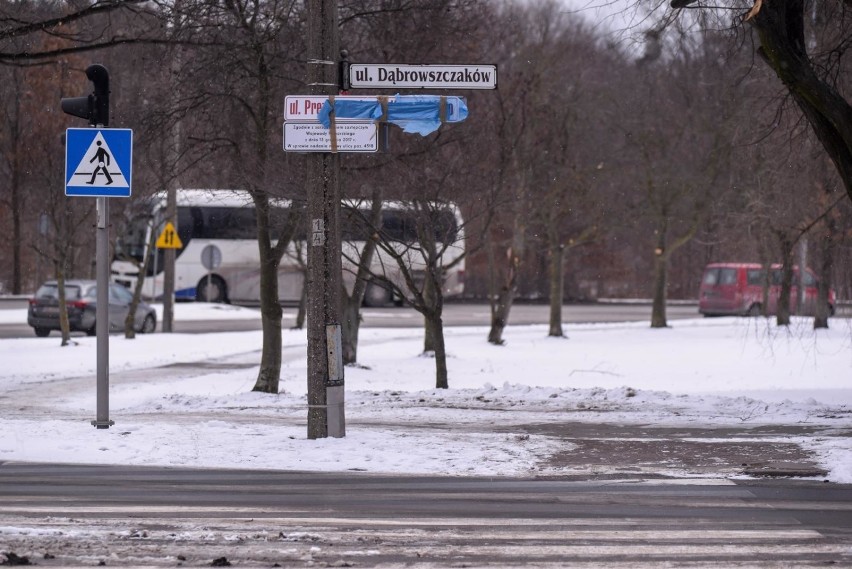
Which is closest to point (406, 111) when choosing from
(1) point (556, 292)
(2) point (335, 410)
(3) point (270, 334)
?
(2) point (335, 410)

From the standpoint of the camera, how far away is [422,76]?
1031cm

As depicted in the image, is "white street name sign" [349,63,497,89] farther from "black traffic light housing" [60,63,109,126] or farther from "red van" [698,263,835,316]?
"red van" [698,263,835,316]

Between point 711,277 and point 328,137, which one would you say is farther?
point 711,277

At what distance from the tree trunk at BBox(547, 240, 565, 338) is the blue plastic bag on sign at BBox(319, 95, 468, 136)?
75.8ft

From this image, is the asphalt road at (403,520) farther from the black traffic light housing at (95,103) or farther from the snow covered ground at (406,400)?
the black traffic light housing at (95,103)

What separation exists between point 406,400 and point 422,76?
18.8 feet

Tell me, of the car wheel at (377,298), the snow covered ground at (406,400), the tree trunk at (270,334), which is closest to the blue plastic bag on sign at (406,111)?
the snow covered ground at (406,400)

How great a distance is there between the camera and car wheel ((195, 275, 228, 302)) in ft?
157

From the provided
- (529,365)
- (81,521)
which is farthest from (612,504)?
(529,365)

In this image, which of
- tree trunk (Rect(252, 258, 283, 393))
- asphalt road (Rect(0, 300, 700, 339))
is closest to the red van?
asphalt road (Rect(0, 300, 700, 339))

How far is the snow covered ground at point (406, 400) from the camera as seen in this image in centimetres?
975

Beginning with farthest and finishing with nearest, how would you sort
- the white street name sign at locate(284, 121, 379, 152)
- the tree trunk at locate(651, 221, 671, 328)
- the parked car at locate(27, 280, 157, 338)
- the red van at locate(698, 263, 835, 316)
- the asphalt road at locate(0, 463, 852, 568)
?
the red van at locate(698, 263, 835, 316)
the tree trunk at locate(651, 221, 671, 328)
the parked car at locate(27, 280, 157, 338)
the white street name sign at locate(284, 121, 379, 152)
the asphalt road at locate(0, 463, 852, 568)

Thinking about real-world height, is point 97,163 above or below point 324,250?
above

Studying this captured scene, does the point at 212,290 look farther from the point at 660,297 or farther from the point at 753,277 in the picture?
the point at 753,277
